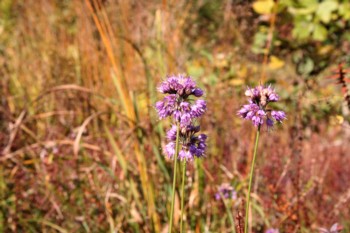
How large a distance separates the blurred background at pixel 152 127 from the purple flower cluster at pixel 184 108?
310 millimetres

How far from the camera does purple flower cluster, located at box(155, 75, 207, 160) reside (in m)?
1.26

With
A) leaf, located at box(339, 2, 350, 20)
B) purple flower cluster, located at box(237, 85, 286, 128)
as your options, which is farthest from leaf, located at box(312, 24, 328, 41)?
purple flower cluster, located at box(237, 85, 286, 128)

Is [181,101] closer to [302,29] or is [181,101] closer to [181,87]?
[181,87]

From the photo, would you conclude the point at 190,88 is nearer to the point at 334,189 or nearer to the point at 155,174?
the point at 155,174

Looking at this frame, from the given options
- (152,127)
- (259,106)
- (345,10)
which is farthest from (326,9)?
(259,106)

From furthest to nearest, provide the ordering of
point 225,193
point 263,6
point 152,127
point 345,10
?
1. point 263,6
2. point 345,10
3. point 152,127
4. point 225,193

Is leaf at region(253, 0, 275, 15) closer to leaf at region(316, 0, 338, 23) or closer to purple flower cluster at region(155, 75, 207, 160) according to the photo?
leaf at region(316, 0, 338, 23)

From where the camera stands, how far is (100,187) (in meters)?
2.70

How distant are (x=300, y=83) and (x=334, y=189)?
0.97m

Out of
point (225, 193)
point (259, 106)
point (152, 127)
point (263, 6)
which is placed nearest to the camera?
point (259, 106)

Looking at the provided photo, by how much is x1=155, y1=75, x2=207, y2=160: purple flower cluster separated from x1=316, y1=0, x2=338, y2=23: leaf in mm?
2168

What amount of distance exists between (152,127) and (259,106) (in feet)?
4.04

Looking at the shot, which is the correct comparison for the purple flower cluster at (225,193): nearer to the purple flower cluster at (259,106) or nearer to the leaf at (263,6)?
the purple flower cluster at (259,106)

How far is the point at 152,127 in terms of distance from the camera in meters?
2.44
